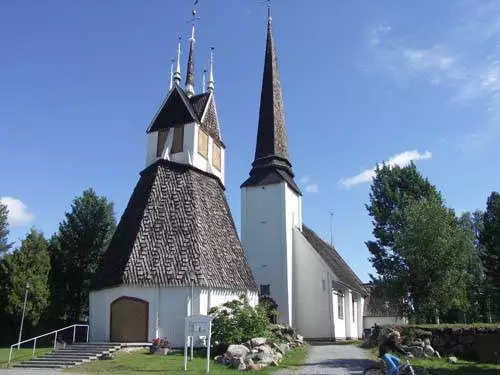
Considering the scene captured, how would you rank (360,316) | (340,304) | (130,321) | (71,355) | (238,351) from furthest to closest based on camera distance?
1. (360,316)
2. (340,304)
3. (130,321)
4. (71,355)
5. (238,351)

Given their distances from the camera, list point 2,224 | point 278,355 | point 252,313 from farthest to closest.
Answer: point 2,224 → point 252,313 → point 278,355

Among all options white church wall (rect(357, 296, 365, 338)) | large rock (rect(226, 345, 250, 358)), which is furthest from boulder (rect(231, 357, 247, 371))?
white church wall (rect(357, 296, 365, 338))

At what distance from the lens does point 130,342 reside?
23828 millimetres

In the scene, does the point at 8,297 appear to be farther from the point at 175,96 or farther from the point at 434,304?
the point at 434,304

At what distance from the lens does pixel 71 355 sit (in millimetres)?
20672

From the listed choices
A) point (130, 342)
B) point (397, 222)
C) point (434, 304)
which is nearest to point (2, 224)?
point (130, 342)

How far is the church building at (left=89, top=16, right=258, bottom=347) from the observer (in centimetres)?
2384

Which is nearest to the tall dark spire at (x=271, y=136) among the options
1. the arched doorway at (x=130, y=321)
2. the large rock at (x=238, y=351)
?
the arched doorway at (x=130, y=321)

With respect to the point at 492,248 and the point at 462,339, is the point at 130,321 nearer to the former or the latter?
the point at 462,339

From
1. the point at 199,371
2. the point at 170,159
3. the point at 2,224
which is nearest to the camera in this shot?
the point at 199,371

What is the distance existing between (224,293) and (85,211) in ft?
61.9

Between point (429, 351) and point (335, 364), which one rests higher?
point (429, 351)

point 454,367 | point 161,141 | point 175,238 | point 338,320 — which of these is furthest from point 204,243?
point 338,320

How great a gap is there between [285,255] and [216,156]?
328 inches
